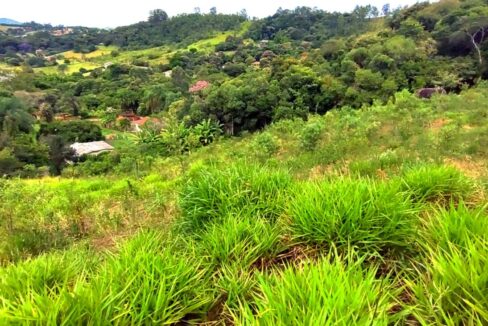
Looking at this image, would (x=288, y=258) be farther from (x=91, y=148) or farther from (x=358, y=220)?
(x=91, y=148)

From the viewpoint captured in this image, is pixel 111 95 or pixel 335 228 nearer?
pixel 335 228

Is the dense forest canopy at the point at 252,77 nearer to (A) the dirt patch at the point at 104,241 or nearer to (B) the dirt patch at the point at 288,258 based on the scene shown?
(A) the dirt patch at the point at 104,241

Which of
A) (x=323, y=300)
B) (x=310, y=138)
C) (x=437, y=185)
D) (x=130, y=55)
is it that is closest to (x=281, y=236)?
(x=323, y=300)

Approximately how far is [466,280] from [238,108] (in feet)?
86.0

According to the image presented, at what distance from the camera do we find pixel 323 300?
1564 mm

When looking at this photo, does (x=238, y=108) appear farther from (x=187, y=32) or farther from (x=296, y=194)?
(x=187, y=32)

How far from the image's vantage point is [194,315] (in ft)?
6.48

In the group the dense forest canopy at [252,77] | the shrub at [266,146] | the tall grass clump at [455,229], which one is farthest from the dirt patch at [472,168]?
the shrub at [266,146]

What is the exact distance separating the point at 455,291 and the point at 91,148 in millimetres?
32270

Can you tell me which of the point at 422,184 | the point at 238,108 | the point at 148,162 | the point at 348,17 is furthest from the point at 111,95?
the point at 422,184

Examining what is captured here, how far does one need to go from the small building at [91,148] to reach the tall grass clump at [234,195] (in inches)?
1130

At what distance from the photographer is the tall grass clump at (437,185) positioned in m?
2.94

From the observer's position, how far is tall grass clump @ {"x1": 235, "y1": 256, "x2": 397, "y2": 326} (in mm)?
1457

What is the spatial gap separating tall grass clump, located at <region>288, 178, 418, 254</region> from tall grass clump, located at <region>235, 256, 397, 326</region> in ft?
1.40
